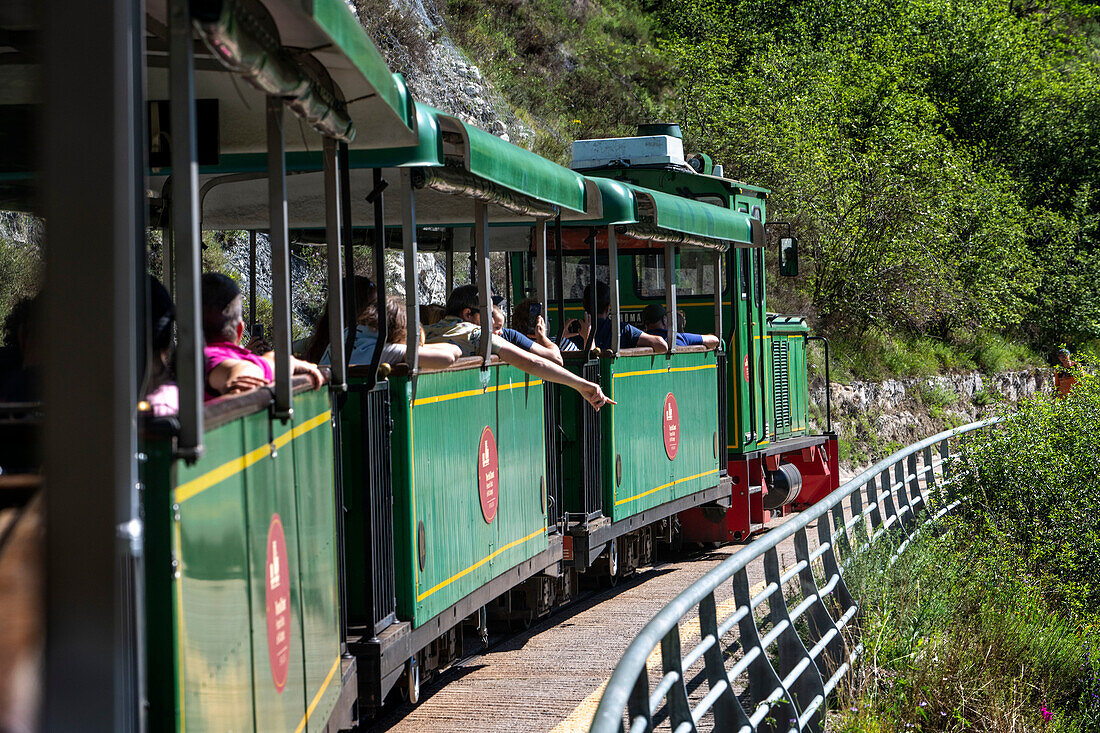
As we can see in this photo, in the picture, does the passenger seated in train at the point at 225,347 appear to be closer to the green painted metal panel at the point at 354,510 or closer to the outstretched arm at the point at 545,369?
the green painted metal panel at the point at 354,510

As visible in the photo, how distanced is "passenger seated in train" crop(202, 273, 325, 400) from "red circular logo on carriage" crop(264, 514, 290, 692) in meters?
0.48

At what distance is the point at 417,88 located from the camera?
21.8m

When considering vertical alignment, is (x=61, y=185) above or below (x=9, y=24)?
below

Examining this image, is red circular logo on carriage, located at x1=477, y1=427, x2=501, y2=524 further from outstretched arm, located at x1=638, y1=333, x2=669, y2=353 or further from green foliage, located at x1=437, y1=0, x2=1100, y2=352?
green foliage, located at x1=437, y1=0, x2=1100, y2=352

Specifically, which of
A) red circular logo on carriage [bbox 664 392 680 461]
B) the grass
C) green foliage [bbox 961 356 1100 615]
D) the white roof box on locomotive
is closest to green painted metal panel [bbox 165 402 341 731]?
red circular logo on carriage [bbox 664 392 680 461]

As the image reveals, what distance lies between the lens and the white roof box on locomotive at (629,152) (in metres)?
12.6

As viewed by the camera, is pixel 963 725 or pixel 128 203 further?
pixel 963 725

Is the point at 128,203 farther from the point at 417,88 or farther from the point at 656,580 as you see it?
the point at 417,88

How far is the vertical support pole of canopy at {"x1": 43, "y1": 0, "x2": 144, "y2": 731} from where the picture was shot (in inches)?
88.0

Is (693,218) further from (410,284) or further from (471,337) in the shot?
(410,284)

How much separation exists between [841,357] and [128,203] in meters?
25.8

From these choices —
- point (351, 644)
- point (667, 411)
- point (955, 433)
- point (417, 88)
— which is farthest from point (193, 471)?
point (417, 88)

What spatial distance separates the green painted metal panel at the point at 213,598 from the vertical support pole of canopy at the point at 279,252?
1.60 ft

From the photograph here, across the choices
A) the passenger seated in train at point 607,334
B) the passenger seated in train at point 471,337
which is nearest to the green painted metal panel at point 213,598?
the passenger seated in train at point 471,337
